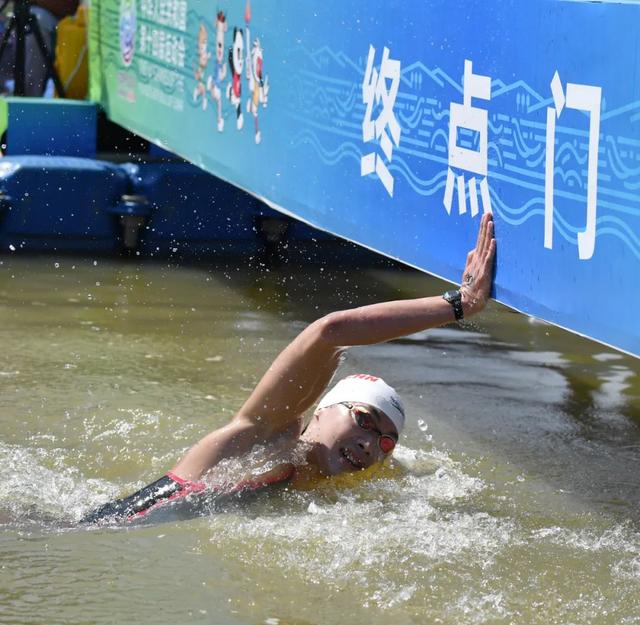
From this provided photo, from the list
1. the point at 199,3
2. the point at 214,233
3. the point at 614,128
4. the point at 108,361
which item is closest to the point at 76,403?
the point at 108,361

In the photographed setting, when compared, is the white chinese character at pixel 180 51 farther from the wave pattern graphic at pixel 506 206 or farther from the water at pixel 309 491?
the wave pattern graphic at pixel 506 206

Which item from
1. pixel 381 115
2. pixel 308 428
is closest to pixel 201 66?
pixel 381 115

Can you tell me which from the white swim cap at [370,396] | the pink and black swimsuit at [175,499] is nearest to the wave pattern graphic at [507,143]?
the white swim cap at [370,396]

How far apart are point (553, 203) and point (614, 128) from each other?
45 centimetres

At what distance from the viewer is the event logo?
10.9 meters

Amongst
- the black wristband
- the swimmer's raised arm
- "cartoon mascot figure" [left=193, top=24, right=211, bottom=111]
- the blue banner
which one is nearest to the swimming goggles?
the swimmer's raised arm

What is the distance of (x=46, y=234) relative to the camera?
10.4 metres

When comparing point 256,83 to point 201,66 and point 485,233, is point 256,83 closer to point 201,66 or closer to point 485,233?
point 201,66

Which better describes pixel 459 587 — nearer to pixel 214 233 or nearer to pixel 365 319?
pixel 365 319

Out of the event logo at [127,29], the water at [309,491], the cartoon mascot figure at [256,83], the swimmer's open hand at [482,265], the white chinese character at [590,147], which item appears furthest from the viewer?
the event logo at [127,29]

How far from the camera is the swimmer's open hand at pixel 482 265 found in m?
4.83

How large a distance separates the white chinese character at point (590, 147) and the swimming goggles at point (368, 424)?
2.86 feet

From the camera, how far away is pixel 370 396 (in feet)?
15.6

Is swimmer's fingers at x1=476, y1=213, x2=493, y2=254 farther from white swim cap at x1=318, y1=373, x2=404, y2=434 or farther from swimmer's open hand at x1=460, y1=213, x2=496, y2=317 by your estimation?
white swim cap at x1=318, y1=373, x2=404, y2=434
